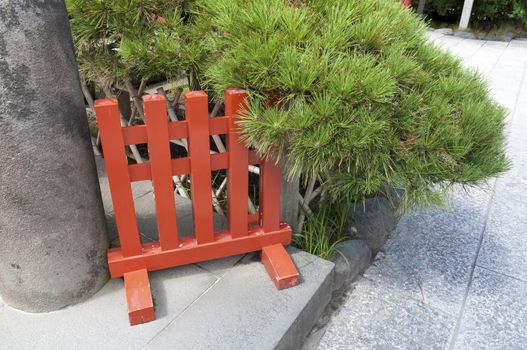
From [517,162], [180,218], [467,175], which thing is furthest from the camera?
[517,162]

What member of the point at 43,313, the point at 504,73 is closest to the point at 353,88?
the point at 43,313

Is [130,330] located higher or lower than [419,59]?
lower

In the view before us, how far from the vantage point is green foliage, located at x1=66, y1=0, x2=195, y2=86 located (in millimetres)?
1828

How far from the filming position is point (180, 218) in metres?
2.31

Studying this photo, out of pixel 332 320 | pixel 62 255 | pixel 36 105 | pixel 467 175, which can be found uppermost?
pixel 36 105

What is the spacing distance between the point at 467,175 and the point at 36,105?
5.21 ft

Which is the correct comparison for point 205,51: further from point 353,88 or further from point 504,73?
point 504,73

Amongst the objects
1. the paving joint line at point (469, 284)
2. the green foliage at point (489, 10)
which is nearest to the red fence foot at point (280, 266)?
the paving joint line at point (469, 284)

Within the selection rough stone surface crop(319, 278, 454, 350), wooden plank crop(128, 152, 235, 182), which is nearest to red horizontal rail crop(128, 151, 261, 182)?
wooden plank crop(128, 152, 235, 182)

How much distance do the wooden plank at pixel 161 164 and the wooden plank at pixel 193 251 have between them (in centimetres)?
5

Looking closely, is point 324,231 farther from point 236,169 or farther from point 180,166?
point 180,166

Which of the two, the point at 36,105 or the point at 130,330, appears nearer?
the point at 36,105

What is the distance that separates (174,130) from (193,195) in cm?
31

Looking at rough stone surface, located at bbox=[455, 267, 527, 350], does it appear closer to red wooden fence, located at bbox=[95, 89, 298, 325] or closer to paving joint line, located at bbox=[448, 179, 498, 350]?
paving joint line, located at bbox=[448, 179, 498, 350]
